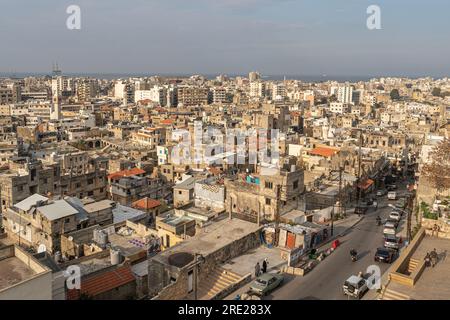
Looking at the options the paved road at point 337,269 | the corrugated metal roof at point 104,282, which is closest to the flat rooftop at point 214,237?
the corrugated metal roof at point 104,282

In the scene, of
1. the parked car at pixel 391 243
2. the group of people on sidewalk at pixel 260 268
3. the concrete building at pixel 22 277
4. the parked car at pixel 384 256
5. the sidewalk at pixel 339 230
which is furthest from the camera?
the parked car at pixel 391 243

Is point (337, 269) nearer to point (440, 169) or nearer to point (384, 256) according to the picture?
A: point (384, 256)

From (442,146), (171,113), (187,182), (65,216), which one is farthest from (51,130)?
(442,146)

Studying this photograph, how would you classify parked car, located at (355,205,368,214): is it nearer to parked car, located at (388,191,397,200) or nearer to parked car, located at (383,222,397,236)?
parked car, located at (383,222,397,236)

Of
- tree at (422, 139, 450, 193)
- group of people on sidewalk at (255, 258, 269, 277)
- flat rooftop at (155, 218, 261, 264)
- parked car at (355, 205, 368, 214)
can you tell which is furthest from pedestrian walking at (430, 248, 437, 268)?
parked car at (355, 205, 368, 214)

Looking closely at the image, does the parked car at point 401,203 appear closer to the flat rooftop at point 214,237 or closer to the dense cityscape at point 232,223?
the dense cityscape at point 232,223

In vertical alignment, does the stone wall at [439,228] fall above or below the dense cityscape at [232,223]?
above
